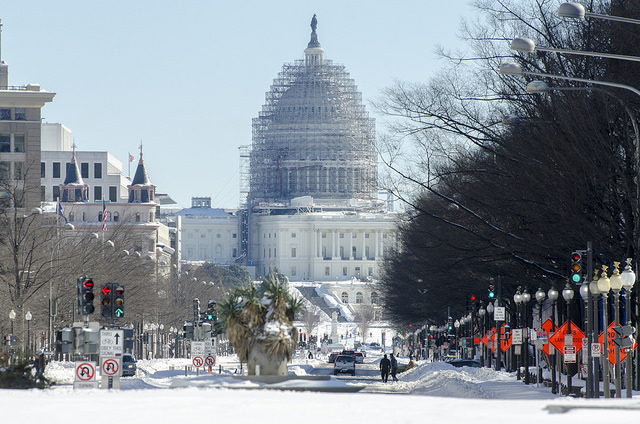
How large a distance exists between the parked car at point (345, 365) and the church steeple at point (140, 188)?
98898 millimetres

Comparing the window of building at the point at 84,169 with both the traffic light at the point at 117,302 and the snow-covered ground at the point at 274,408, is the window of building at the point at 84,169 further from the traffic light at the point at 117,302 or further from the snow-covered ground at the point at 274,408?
the snow-covered ground at the point at 274,408

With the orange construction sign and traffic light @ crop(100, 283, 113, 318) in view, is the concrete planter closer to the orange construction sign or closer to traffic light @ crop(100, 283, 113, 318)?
traffic light @ crop(100, 283, 113, 318)

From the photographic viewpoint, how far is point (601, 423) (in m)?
13.9

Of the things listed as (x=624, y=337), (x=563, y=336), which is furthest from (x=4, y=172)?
(x=624, y=337)

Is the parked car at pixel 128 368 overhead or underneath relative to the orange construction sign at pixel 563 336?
underneath

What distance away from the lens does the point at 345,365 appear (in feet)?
257

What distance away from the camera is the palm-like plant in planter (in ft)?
95.1

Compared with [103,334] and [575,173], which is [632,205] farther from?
[103,334]

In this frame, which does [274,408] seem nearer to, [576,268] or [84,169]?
[576,268]

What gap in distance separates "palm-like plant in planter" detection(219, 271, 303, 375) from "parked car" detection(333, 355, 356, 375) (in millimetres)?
47837

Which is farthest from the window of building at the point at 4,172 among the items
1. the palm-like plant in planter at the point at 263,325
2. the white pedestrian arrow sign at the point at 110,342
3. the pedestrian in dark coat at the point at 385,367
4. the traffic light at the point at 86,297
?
the palm-like plant in planter at the point at 263,325

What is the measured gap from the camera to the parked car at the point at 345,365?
7779 centimetres

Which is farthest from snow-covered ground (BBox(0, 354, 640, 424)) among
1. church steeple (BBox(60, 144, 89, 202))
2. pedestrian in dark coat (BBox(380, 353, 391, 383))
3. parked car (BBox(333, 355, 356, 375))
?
church steeple (BBox(60, 144, 89, 202))

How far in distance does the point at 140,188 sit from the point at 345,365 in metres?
99.8
